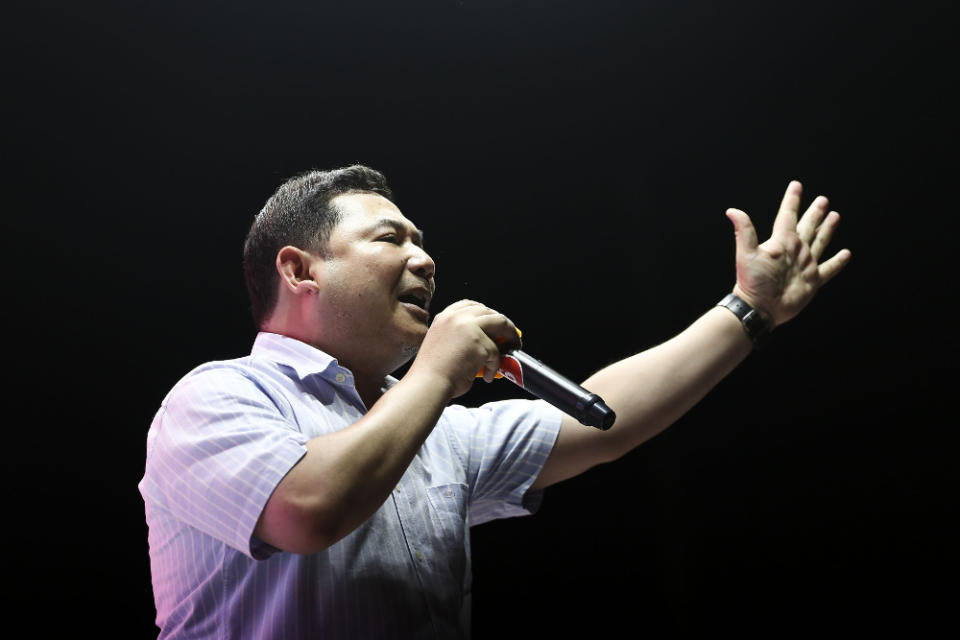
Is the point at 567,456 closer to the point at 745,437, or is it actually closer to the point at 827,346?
the point at 745,437

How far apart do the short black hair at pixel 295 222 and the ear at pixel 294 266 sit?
2 cm

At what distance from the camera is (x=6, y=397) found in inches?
74.7

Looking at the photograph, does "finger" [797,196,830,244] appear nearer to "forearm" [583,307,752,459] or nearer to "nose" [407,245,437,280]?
"forearm" [583,307,752,459]

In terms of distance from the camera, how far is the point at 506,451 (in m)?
1.46

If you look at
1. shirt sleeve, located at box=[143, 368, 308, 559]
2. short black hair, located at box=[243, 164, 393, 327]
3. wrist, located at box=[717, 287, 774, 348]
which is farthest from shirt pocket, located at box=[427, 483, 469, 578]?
wrist, located at box=[717, 287, 774, 348]

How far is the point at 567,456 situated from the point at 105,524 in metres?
1.25

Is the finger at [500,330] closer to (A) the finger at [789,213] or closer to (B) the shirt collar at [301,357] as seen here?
(B) the shirt collar at [301,357]

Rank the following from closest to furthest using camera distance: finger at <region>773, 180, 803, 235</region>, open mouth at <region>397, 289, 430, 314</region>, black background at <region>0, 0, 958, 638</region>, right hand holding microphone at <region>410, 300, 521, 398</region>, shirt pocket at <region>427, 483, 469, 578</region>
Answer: right hand holding microphone at <region>410, 300, 521, 398</region>
shirt pocket at <region>427, 483, 469, 578</region>
open mouth at <region>397, 289, 430, 314</region>
finger at <region>773, 180, 803, 235</region>
black background at <region>0, 0, 958, 638</region>

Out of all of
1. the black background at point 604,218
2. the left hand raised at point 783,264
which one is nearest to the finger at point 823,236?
the left hand raised at point 783,264

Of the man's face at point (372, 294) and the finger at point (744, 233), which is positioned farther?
the finger at point (744, 233)

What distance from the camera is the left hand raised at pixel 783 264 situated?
1453 mm

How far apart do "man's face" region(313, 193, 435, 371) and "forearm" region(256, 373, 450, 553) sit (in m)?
0.39

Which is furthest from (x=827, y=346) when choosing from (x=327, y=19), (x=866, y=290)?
(x=327, y=19)

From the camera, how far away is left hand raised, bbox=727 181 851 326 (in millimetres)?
1453
